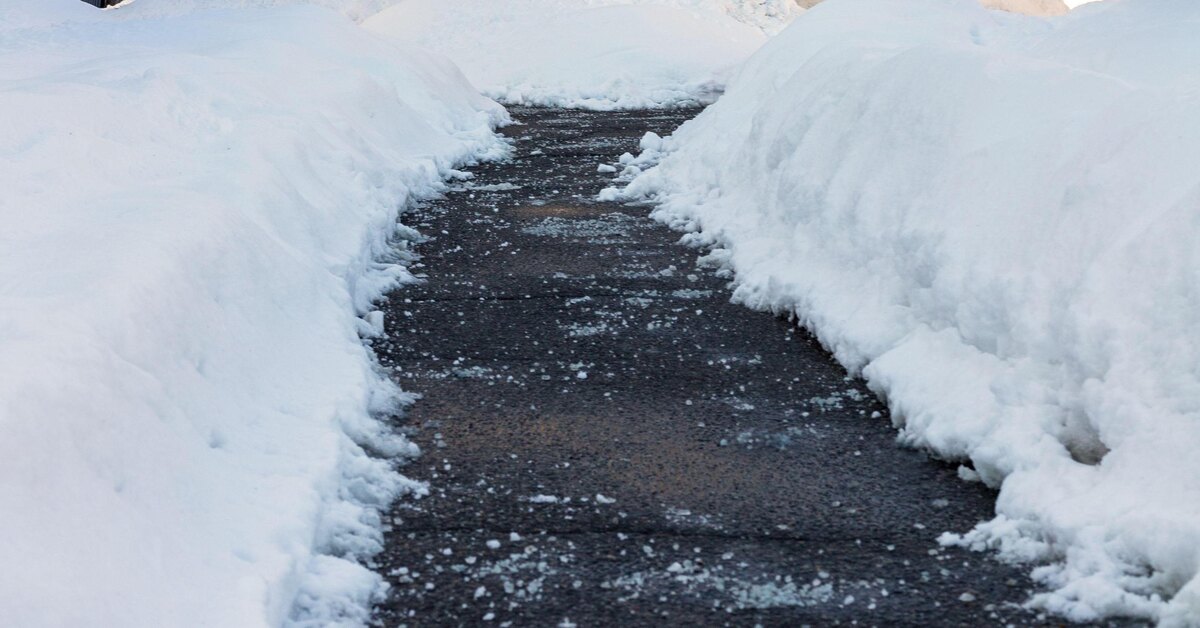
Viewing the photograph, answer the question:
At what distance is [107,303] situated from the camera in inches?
160

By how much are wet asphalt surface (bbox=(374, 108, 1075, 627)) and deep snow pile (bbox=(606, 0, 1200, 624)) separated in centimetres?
20

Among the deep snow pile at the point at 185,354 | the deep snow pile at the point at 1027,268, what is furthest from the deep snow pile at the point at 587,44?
the deep snow pile at the point at 1027,268

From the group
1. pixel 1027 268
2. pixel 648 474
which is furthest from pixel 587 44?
pixel 648 474

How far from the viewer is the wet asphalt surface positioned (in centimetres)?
336

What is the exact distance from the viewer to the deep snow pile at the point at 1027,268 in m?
3.49

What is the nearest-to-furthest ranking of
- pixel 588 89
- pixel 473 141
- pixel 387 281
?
pixel 387 281
pixel 473 141
pixel 588 89

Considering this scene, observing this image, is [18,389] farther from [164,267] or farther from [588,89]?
[588,89]

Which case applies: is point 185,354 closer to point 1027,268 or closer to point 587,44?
point 1027,268

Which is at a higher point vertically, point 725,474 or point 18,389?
point 18,389

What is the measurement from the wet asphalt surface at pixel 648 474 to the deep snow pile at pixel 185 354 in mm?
249

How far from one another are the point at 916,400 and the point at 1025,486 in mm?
790

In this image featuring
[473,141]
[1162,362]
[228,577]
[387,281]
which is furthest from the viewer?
[473,141]

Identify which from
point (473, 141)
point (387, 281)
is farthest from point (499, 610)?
point (473, 141)

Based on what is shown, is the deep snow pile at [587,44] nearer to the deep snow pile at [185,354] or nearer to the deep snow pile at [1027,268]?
the deep snow pile at [185,354]
